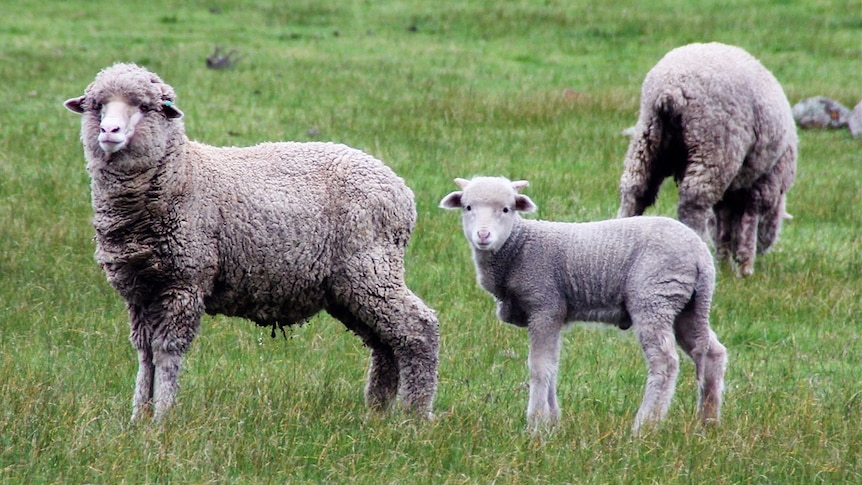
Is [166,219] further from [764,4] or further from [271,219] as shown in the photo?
[764,4]

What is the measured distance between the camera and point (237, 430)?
219 inches

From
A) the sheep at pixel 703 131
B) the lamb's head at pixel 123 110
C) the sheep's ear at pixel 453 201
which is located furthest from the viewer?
the sheep at pixel 703 131

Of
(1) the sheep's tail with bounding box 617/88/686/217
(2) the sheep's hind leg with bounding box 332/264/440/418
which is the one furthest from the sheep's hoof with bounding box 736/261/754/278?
(2) the sheep's hind leg with bounding box 332/264/440/418

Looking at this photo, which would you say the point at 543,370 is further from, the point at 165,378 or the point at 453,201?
the point at 165,378

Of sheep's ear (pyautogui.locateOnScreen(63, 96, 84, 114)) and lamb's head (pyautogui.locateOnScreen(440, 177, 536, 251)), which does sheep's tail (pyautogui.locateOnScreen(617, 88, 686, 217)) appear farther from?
sheep's ear (pyautogui.locateOnScreen(63, 96, 84, 114))

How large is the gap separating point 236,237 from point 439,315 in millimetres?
2744

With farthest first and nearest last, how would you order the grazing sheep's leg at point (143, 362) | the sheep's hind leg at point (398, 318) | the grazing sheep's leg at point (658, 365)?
the sheep's hind leg at point (398, 318) < the grazing sheep's leg at point (658, 365) < the grazing sheep's leg at point (143, 362)

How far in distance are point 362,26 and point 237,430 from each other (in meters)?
19.8

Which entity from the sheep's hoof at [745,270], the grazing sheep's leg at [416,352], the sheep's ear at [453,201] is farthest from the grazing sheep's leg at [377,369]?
the sheep's hoof at [745,270]

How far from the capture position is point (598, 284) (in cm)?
613

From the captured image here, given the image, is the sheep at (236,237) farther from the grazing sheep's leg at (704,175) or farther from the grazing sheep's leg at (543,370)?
the grazing sheep's leg at (704,175)

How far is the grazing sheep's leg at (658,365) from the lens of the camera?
5.87m

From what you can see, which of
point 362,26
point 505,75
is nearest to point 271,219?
point 505,75

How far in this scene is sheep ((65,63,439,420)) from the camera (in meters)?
5.62
